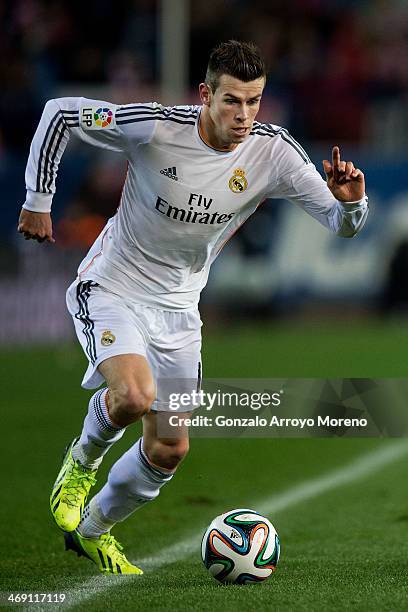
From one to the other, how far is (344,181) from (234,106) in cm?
58

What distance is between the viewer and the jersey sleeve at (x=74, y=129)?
5.57 m

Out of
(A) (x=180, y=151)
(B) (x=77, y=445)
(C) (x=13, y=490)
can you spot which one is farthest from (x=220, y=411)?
(C) (x=13, y=490)

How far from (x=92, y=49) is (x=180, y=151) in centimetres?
1319

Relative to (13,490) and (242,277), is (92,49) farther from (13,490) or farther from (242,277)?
(13,490)

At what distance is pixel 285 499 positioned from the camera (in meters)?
7.39

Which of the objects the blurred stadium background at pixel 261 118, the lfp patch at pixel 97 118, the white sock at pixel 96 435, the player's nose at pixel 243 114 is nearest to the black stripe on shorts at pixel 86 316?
the white sock at pixel 96 435

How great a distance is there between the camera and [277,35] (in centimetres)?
1892

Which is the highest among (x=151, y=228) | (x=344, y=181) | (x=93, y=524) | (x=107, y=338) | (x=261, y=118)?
(x=344, y=181)

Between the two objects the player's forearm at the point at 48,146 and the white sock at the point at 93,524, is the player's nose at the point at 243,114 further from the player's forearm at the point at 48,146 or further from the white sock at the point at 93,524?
the white sock at the point at 93,524

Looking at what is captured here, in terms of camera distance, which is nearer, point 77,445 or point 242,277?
point 77,445

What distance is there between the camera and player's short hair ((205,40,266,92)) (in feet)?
17.4

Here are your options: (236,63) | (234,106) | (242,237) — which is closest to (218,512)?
(234,106)

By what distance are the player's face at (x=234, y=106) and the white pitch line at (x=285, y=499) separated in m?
1.98

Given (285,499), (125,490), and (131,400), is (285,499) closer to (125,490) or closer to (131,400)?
(125,490)
